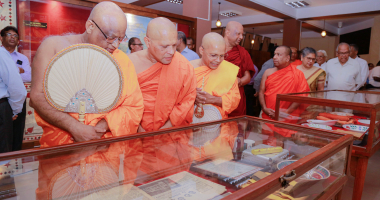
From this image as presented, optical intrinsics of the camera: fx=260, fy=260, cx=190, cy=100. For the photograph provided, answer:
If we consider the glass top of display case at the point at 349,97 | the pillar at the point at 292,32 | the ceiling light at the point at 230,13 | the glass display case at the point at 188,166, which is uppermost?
the ceiling light at the point at 230,13

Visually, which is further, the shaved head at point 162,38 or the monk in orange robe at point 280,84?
the monk in orange robe at point 280,84

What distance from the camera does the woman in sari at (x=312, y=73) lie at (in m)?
3.88

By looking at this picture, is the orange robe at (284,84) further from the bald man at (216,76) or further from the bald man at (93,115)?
the bald man at (93,115)

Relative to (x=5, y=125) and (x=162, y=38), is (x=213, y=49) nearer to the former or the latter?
(x=162, y=38)

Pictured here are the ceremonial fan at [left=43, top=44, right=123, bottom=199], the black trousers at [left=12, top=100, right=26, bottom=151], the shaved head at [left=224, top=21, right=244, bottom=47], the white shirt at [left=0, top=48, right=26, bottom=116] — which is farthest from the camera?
the black trousers at [left=12, top=100, right=26, bottom=151]

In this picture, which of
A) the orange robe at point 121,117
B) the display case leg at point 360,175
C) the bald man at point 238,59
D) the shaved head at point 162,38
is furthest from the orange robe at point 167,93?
the display case leg at point 360,175

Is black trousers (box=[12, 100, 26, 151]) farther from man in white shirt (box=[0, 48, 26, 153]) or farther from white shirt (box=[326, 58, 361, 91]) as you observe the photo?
white shirt (box=[326, 58, 361, 91])

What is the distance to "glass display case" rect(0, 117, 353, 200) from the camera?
85 cm

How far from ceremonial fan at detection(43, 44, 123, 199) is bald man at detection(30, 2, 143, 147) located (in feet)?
0.16

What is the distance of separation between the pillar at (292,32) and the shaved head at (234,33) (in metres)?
7.58

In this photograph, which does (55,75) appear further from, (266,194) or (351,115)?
(351,115)

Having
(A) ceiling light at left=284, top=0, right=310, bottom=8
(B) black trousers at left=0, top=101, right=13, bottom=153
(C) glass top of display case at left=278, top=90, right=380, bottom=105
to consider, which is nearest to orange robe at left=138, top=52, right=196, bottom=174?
(C) glass top of display case at left=278, top=90, right=380, bottom=105

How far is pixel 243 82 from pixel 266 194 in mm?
2524

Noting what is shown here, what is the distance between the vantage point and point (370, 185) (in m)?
3.05
